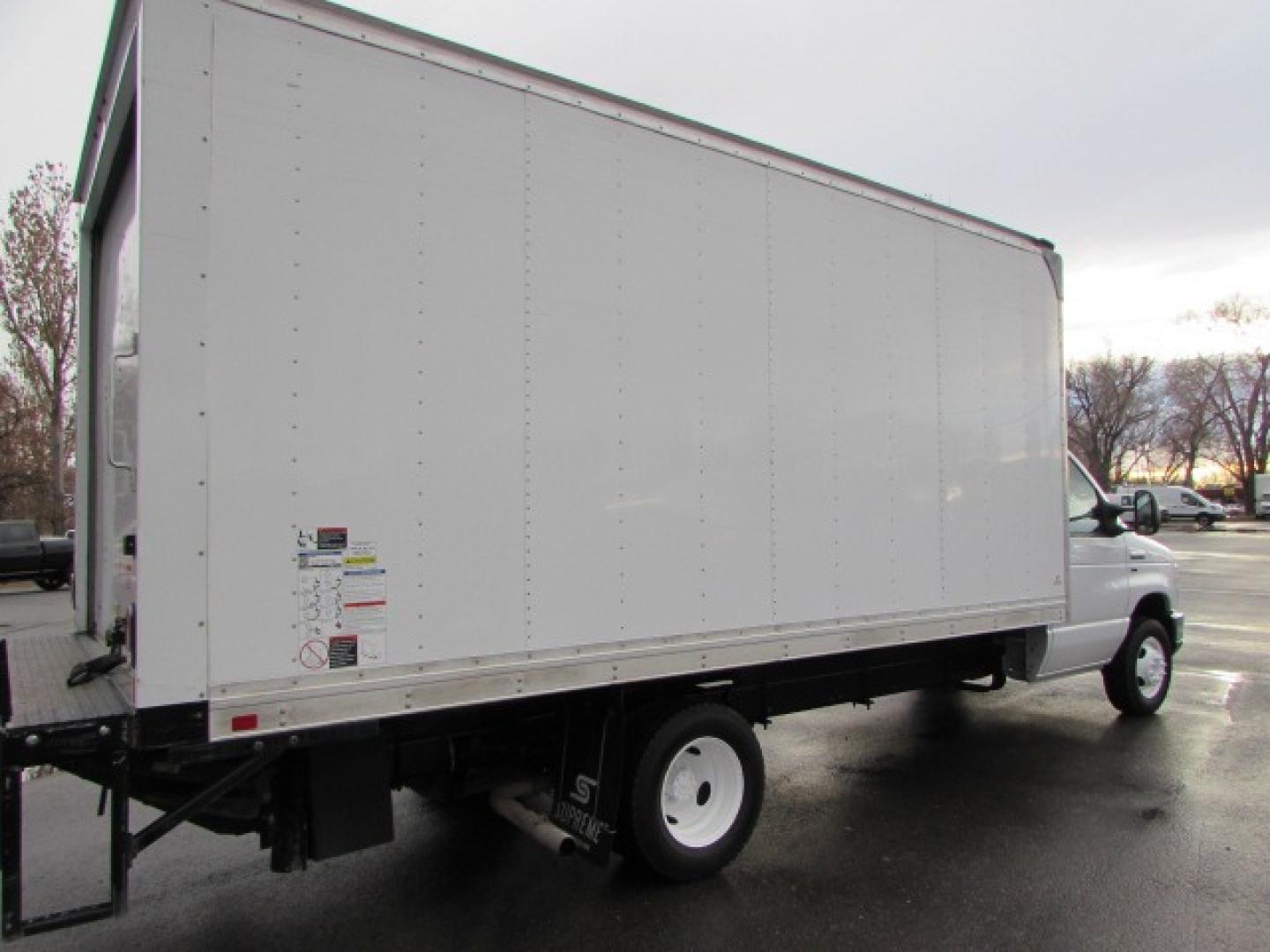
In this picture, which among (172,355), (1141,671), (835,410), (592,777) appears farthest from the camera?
(1141,671)

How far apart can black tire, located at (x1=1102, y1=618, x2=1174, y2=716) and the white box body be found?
3.08 meters

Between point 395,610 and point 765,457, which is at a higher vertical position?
point 765,457

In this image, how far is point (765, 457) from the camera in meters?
4.18

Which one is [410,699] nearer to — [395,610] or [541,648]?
[395,610]

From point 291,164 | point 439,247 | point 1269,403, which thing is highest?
point 1269,403

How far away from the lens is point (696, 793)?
426 cm

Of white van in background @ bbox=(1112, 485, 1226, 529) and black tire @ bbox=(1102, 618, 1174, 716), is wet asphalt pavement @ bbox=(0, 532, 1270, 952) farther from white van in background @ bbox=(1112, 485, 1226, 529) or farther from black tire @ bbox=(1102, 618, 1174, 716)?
white van in background @ bbox=(1112, 485, 1226, 529)

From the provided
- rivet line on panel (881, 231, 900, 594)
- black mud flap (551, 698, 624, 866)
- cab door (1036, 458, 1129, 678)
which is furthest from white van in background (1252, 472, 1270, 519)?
black mud flap (551, 698, 624, 866)

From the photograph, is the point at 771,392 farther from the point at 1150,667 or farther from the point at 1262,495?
the point at 1262,495

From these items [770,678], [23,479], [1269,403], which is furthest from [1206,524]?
Answer: [23,479]

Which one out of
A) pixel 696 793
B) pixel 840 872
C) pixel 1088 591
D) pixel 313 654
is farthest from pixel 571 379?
pixel 1088 591

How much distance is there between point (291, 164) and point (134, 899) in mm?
3435

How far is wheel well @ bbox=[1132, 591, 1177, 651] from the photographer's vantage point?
Answer: 285 inches

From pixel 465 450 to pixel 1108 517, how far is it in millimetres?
5561
